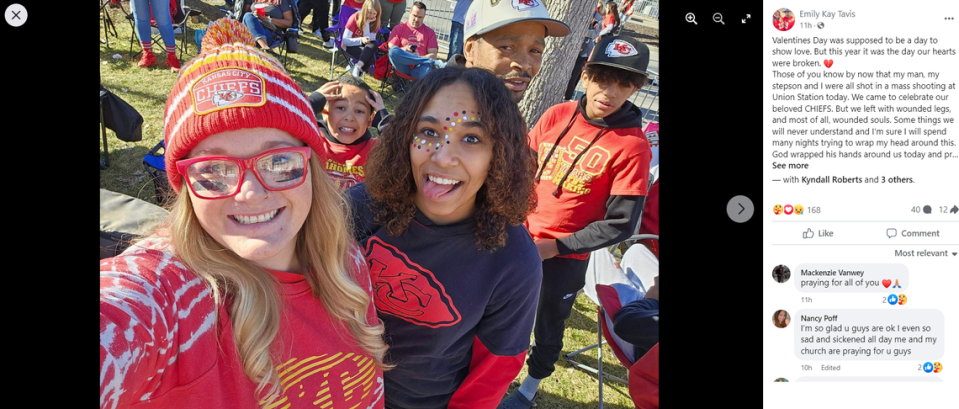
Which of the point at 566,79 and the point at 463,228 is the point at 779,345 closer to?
the point at 463,228

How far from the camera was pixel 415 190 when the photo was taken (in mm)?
1730

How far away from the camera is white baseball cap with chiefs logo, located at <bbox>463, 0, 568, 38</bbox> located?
2368 mm

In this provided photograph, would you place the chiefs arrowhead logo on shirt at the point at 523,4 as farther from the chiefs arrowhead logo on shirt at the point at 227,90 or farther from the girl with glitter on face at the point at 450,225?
the chiefs arrowhead logo on shirt at the point at 227,90

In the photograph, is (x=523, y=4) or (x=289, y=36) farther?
(x=289, y=36)

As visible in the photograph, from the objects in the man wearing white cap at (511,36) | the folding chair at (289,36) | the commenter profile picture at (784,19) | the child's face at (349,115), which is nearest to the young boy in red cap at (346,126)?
the child's face at (349,115)

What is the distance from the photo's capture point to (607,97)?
8.73 feet

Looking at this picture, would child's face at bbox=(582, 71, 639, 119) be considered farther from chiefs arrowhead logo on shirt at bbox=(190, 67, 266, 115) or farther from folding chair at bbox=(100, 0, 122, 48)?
folding chair at bbox=(100, 0, 122, 48)

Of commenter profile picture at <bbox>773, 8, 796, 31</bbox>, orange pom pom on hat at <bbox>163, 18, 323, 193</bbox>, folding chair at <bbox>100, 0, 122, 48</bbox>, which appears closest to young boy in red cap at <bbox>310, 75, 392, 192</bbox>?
orange pom pom on hat at <bbox>163, 18, 323, 193</bbox>

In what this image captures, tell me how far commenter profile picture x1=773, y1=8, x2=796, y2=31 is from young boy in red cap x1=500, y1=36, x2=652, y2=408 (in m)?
1.22

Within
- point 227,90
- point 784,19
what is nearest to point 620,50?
point 784,19

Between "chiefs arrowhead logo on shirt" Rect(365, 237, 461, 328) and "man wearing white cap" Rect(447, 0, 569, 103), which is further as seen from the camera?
"man wearing white cap" Rect(447, 0, 569, 103)

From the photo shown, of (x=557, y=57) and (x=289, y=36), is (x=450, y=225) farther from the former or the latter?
(x=289, y=36)

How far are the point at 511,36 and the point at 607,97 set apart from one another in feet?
2.06

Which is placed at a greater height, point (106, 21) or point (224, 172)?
point (106, 21)
